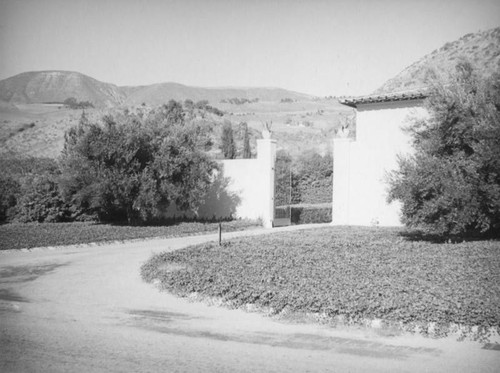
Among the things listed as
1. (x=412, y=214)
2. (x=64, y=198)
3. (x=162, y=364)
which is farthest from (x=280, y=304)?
(x=64, y=198)

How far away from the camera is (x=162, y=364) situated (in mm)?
5363

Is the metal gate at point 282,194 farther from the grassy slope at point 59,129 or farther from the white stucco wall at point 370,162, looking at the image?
the grassy slope at point 59,129

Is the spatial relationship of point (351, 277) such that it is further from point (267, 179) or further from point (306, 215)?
point (306, 215)

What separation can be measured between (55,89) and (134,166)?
8547cm

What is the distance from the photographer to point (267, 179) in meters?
21.2

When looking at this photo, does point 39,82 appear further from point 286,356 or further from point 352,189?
point 286,356

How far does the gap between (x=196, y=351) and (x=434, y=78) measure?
457 inches

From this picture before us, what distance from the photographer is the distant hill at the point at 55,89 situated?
3223 inches

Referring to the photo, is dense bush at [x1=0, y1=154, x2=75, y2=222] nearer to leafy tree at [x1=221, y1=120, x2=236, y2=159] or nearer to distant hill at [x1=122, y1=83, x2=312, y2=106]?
leafy tree at [x1=221, y1=120, x2=236, y2=159]

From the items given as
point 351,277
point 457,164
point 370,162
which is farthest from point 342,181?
point 351,277

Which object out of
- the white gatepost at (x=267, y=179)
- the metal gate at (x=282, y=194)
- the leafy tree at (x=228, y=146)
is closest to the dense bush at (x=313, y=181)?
the metal gate at (x=282, y=194)

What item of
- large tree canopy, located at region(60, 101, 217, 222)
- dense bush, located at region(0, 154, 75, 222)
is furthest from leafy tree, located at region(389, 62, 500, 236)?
dense bush, located at region(0, 154, 75, 222)

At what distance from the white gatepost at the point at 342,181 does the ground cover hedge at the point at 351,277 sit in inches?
272

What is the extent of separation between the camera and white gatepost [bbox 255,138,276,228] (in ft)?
69.7
